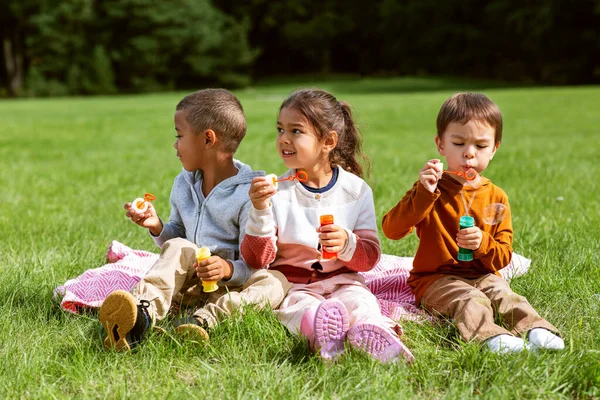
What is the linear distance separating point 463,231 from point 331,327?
74 cm

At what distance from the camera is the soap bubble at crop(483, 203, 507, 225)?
3125 mm

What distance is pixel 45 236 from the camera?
471cm

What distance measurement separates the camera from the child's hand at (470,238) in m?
2.98

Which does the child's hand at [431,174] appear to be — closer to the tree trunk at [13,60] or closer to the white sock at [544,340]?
the white sock at [544,340]

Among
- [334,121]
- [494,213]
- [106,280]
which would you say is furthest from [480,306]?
[106,280]

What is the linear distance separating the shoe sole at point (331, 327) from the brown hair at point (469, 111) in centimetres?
102

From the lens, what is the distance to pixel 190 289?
3.25 m

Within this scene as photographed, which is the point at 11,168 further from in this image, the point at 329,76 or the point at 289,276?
the point at 329,76

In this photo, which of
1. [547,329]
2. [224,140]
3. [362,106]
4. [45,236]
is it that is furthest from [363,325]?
[362,106]

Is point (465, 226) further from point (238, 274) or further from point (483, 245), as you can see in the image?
point (238, 274)

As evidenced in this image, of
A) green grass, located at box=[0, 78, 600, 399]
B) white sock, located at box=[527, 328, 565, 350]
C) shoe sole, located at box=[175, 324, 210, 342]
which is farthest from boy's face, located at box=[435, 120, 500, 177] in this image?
shoe sole, located at box=[175, 324, 210, 342]

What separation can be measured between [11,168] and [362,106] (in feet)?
41.2

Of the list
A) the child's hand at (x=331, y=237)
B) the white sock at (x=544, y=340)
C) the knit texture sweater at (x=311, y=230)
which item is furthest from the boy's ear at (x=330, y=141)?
the white sock at (x=544, y=340)

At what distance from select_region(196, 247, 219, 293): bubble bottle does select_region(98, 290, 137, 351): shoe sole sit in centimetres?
36
